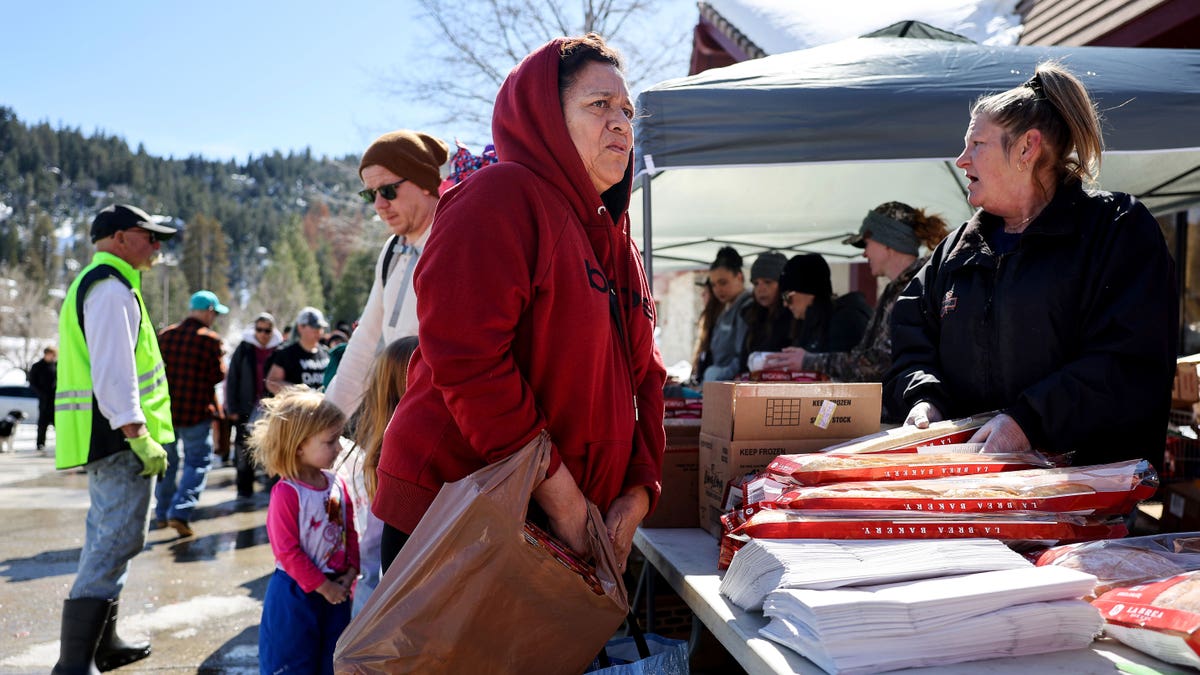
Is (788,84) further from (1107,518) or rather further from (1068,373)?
(1107,518)

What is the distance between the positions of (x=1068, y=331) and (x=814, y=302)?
2.99 metres

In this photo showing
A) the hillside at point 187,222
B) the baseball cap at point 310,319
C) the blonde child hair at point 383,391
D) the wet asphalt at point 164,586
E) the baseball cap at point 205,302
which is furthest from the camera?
the hillside at point 187,222

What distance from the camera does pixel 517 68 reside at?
183cm

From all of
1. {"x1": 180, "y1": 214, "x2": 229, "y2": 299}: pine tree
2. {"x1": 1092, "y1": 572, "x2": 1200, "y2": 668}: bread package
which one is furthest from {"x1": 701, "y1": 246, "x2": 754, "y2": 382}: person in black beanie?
{"x1": 180, "y1": 214, "x2": 229, "y2": 299}: pine tree

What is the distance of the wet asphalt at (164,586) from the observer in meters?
4.41

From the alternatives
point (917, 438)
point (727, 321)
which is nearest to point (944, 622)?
point (917, 438)

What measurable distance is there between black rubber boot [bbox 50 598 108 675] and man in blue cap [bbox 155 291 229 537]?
3463 mm

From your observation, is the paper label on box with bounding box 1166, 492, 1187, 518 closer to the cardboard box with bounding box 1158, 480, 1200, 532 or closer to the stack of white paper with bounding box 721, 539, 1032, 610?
the cardboard box with bounding box 1158, 480, 1200, 532

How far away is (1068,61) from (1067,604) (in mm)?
3189

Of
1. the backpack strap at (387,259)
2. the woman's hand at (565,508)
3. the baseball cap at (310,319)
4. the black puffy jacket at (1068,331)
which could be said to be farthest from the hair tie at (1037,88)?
the baseball cap at (310,319)

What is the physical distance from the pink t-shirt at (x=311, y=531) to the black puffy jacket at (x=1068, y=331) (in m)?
2.12

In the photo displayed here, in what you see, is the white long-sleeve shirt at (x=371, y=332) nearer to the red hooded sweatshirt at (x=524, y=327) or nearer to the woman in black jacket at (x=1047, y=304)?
the red hooded sweatshirt at (x=524, y=327)

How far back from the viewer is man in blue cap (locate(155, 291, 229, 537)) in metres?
7.22

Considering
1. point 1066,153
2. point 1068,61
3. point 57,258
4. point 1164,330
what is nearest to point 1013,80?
point 1068,61
